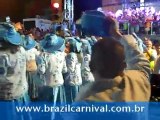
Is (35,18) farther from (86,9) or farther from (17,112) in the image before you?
(17,112)

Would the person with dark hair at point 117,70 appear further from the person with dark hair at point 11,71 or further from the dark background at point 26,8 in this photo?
the person with dark hair at point 11,71

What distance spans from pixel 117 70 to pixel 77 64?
185 mm

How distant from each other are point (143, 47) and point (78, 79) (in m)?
0.32

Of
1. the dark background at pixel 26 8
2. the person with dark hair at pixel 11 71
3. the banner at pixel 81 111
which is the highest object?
the dark background at pixel 26 8

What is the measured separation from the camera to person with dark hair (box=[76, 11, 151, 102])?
8.21 feet

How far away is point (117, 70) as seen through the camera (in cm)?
252

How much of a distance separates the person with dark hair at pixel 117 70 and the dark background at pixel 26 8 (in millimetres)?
57

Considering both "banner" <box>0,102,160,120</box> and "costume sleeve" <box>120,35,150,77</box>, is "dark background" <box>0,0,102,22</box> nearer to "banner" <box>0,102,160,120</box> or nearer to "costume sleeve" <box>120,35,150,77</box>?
"costume sleeve" <box>120,35,150,77</box>

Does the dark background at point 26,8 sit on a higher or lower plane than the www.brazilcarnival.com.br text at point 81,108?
higher

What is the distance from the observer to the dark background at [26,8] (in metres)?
2.56

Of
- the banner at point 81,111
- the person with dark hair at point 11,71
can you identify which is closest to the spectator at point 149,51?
the banner at point 81,111

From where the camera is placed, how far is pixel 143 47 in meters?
2.54

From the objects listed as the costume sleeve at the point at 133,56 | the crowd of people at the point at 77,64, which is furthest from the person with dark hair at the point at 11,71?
the costume sleeve at the point at 133,56

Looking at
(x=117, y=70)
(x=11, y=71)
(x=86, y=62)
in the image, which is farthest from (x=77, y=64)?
(x=11, y=71)
